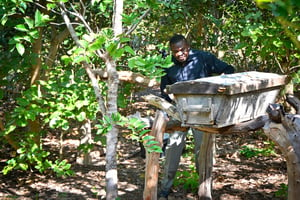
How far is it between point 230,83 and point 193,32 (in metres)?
4.97

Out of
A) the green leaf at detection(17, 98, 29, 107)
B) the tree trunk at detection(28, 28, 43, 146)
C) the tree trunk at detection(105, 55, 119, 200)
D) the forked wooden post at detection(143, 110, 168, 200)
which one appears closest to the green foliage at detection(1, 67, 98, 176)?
the green leaf at detection(17, 98, 29, 107)

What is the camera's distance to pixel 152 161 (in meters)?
3.61

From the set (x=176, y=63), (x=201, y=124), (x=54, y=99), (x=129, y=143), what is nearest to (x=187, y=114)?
(x=201, y=124)

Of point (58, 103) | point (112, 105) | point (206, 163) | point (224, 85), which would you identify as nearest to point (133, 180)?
point (206, 163)

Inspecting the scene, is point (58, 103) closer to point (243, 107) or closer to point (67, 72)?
point (67, 72)

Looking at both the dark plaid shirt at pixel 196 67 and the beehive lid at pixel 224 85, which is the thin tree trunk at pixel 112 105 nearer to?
the beehive lid at pixel 224 85

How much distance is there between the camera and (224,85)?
2701 millimetres

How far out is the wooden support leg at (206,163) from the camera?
4.18 metres

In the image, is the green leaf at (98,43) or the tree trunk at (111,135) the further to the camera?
the tree trunk at (111,135)

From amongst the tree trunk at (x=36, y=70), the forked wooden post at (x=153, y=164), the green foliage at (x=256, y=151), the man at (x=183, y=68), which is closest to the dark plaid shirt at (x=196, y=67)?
the man at (x=183, y=68)

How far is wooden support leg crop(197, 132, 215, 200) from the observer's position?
13.7 ft

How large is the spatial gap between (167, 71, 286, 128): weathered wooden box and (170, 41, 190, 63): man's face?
36.3 inches

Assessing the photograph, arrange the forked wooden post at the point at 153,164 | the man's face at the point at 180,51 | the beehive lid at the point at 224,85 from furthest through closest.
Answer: the man's face at the point at 180,51
the forked wooden post at the point at 153,164
the beehive lid at the point at 224,85

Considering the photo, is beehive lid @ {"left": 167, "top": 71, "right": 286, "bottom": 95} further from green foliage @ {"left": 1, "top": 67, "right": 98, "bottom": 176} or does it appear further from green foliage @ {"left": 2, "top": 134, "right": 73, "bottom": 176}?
green foliage @ {"left": 2, "top": 134, "right": 73, "bottom": 176}
